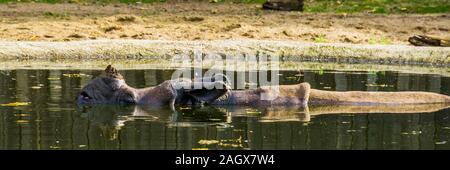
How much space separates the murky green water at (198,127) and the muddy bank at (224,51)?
428 cm

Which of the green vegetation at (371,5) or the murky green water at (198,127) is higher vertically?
the green vegetation at (371,5)

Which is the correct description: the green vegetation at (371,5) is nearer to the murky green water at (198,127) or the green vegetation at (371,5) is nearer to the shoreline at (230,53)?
the shoreline at (230,53)

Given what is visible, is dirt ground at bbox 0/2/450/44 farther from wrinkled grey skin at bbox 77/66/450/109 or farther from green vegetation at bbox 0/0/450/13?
wrinkled grey skin at bbox 77/66/450/109

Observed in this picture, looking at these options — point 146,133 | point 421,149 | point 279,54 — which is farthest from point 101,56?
point 421,149

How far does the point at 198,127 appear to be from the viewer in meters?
9.73

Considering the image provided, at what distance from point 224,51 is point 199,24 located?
394cm

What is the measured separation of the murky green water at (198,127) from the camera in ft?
29.2

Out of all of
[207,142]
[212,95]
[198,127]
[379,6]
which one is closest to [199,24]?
[379,6]

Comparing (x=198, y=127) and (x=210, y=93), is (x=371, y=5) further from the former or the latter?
(x=198, y=127)

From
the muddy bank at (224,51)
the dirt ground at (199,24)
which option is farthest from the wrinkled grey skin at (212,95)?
the dirt ground at (199,24)

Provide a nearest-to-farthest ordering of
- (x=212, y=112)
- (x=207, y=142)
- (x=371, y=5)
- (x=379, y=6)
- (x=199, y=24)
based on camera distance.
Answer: (x=207, y=142) < (x=212, y=112) < (x=199, y=24) < (x=379, y=6) < (x=371, y=5)

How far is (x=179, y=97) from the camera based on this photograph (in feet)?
36.0

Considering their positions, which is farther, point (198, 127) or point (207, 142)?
point (198, 127)
